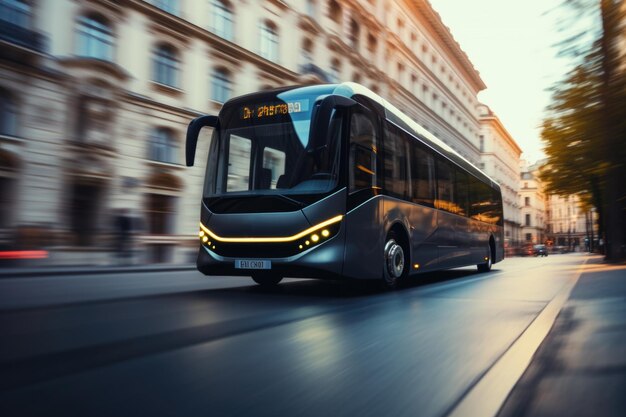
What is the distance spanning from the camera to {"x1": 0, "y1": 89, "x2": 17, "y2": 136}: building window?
1688 centimetres

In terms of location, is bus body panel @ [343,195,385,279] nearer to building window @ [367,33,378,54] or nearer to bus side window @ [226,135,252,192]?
bus side window @ [226,135,252,192]

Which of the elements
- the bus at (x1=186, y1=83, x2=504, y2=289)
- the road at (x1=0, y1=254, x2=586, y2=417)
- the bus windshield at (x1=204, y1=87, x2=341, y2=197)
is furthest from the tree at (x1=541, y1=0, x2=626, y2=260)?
the bus windshield at (x1=204, y1=87, x2=341, y2=197)

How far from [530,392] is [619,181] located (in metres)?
14.9

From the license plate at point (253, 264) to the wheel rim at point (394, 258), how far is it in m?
1.96

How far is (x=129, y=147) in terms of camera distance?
20312 mm

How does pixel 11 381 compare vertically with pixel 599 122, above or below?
below

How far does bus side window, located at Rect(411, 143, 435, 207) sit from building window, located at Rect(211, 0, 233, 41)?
1653 cm

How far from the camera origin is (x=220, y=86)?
2477cm

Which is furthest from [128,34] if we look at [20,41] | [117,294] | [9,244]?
[117,294]

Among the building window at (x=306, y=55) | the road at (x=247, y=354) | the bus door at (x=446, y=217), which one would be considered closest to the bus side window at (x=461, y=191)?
the bus door at (x=446, y=217)

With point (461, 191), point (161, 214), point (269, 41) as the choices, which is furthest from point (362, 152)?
point (269, 41)

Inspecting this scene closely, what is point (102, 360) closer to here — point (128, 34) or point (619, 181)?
point (619, 181)

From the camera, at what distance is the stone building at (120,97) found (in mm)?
17109

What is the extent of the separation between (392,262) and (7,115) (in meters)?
13.9
